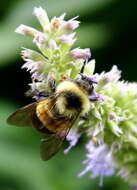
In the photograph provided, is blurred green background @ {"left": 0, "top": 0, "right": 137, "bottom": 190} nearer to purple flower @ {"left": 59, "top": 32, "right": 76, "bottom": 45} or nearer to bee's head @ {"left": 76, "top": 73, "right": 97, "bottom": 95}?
A: bee's head @ {"left": 76, "top": 73, "right": 97, "bottom": 95}

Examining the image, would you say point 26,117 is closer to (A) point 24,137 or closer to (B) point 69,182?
(B) point 69,182

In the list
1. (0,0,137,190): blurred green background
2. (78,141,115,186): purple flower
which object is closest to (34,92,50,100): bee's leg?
(78,141,115,186): purple flower

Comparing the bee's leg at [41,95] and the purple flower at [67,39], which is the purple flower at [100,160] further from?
the purple flower at [67,39]

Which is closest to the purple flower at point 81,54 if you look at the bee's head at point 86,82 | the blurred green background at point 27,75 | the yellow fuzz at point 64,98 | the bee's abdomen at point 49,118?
the bee's head at point 86,82

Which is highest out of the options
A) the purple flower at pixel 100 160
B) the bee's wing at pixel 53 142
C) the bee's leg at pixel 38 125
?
the purple flower at pixel 100 160

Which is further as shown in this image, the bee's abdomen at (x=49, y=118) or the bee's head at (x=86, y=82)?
the bee's abdomen at (x=49, y=118)
